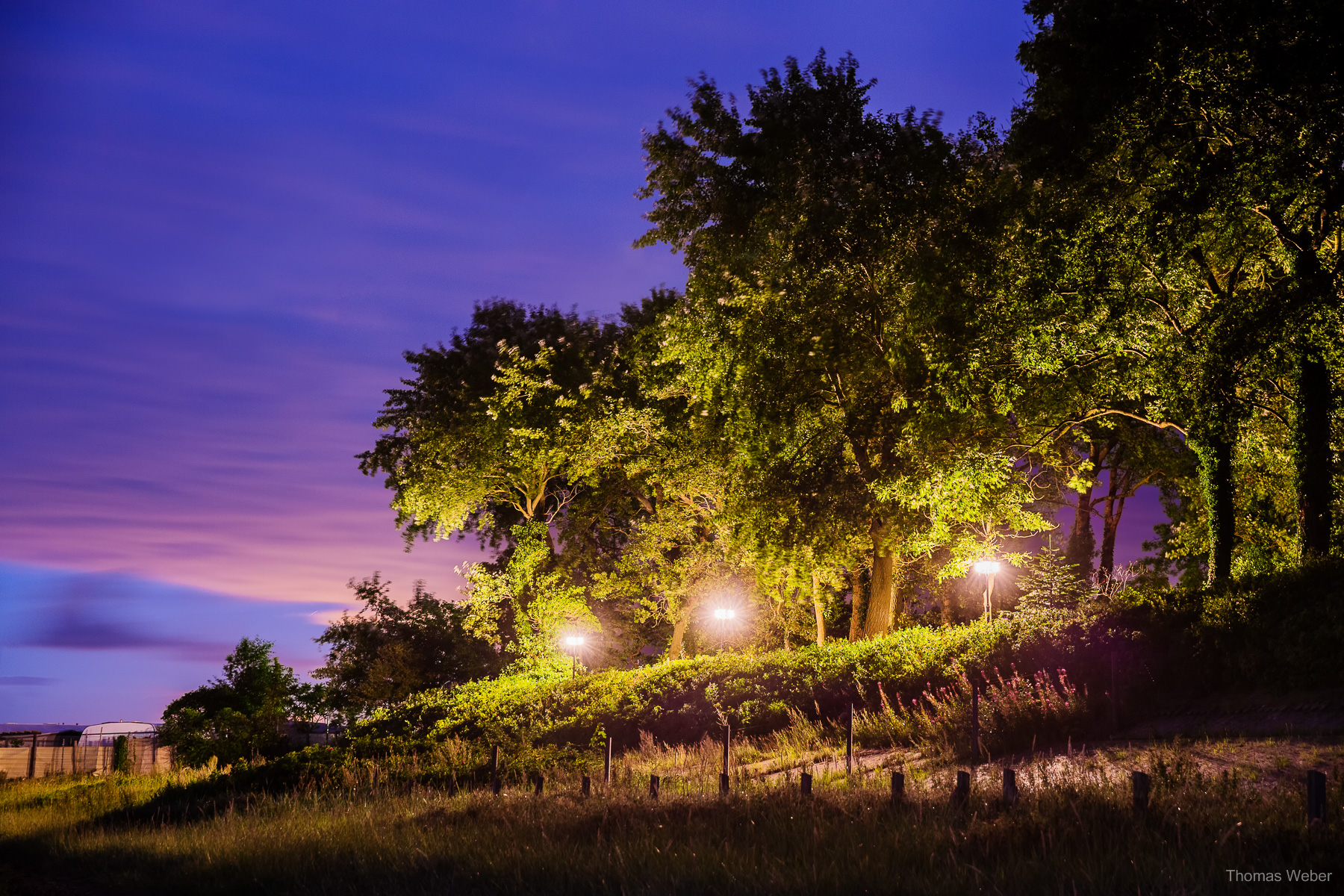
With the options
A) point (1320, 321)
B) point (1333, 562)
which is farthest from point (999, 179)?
point (1333, 562)

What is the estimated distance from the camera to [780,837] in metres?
8.30

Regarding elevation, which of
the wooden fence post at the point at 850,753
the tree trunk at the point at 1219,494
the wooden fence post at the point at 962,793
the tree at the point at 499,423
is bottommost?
the wooden fence post at the point at 850,753

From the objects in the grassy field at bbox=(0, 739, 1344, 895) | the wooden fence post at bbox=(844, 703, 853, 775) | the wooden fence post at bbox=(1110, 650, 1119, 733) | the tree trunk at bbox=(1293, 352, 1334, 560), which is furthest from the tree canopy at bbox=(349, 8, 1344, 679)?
the grassy field at bbox=(0, 739, 1344, 895)

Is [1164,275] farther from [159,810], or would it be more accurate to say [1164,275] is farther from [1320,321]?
[159,810]

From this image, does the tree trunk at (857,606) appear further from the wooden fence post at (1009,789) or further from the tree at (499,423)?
the wooden fence post at (1009,789)

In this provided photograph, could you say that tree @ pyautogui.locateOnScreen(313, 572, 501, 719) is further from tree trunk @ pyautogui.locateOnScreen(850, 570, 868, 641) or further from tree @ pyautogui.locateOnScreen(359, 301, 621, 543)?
tree trunk @ pyautogui.locateOnScreen(850, 570, 868, 641)

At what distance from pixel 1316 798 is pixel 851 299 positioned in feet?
62.0

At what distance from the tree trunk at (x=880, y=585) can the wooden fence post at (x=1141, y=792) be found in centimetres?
1751

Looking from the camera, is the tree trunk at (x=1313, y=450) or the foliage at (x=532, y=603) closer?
the tree trunk at (x=1313, y=450)

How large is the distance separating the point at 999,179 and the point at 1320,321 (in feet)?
24.4

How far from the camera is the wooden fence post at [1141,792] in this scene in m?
7.59

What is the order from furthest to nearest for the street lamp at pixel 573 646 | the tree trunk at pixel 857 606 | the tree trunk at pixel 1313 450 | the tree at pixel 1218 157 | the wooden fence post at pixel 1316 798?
the street lamp at pixel 573 646 → the tree trunk at pixel 857 606 → the tree trunk at pixel 1313 450 → the tree at pixel 1218 157 → the wooden fence post at pixel 1316 798

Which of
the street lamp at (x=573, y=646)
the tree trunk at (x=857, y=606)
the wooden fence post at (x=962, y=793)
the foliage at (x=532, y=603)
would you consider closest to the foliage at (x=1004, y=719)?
the wooden fence post at (x=962, y=793)

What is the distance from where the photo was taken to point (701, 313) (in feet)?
87.0
